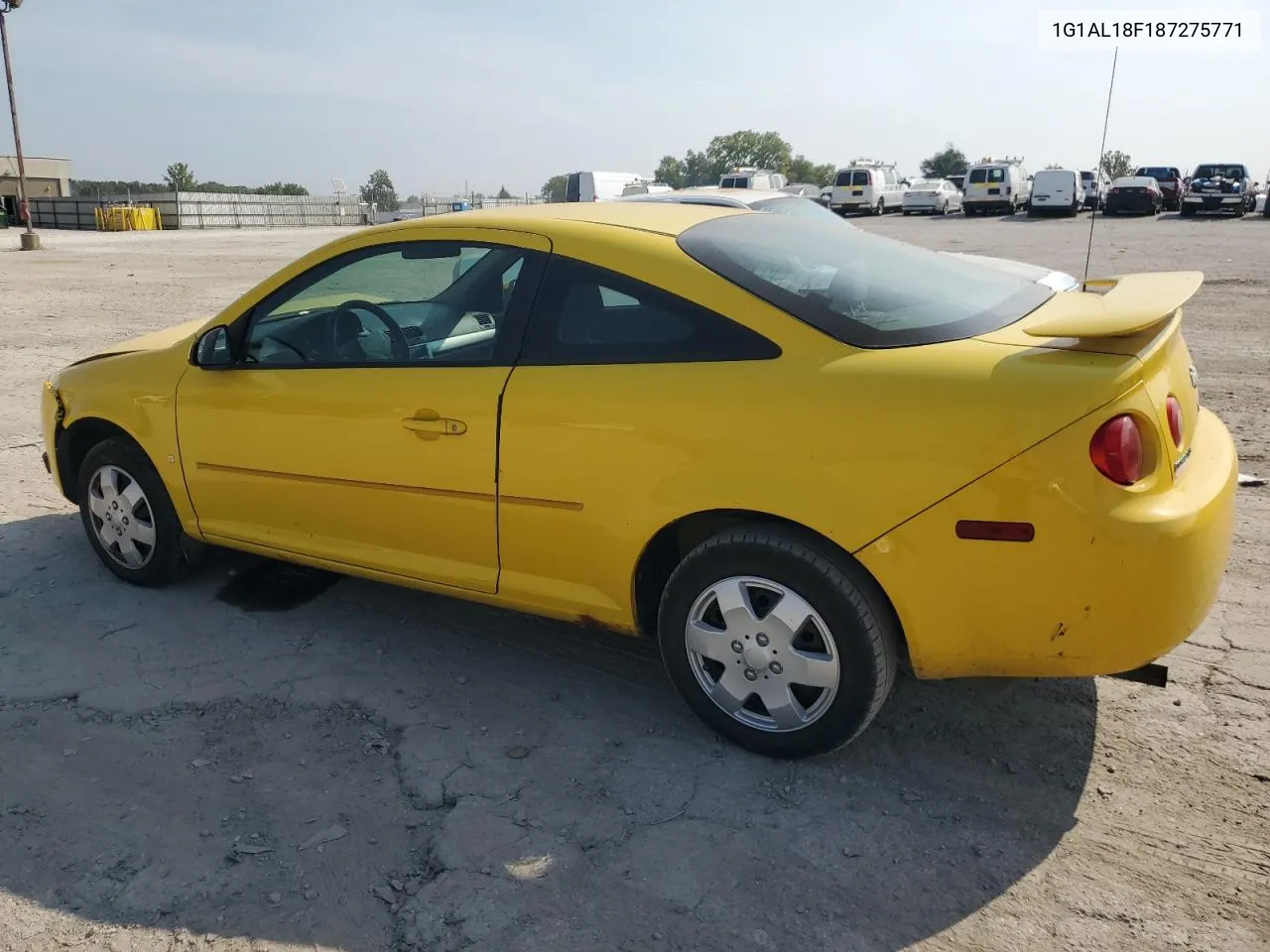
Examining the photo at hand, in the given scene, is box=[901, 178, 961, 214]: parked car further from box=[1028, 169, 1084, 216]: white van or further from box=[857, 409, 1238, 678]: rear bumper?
box=[857, 409, 1238, 678]: rear bumper

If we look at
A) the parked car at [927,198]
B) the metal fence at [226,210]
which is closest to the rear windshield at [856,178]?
the parked car at [927,198]

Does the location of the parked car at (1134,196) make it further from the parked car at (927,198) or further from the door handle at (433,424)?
the door handle at (433,424)

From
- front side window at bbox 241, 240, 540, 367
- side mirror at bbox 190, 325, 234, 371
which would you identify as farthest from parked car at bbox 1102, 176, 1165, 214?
side mirror at bbox 190, 325, 234, 371

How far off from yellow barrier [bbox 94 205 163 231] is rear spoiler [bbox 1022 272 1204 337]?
45.5 m

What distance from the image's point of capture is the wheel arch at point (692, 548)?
9.18 ft

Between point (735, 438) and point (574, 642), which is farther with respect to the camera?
point (574, 642)

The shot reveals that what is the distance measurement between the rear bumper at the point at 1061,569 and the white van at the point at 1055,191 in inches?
1516

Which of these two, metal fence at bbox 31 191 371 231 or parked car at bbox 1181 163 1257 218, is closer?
parked car at bbox 1181 163 1257 218

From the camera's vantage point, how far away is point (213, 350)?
3.96 m

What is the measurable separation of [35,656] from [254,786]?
1429mm

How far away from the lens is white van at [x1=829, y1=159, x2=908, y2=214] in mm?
42656

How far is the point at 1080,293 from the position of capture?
11.9 ft

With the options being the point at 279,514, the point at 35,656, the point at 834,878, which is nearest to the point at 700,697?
the point at 834,878

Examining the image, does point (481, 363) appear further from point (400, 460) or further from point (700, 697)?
point (700, 697)
